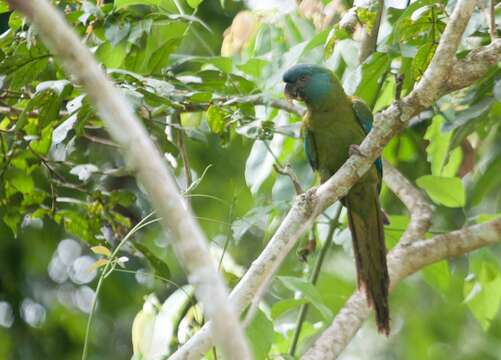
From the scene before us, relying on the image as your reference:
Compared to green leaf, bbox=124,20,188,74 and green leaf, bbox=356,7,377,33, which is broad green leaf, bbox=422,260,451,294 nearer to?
green leaf, bbox=356,7,377,33

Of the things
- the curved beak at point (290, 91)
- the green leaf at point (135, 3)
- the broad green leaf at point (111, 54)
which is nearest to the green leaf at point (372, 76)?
the curved beak at point (290, 91)

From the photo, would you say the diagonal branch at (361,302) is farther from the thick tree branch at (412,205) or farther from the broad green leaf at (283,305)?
the broad green leaf at (283,305)

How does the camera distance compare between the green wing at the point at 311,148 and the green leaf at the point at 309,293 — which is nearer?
the green leaf at the point at 309,293

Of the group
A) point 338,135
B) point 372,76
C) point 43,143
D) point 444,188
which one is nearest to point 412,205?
point 444,188

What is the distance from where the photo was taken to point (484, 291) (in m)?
3.33

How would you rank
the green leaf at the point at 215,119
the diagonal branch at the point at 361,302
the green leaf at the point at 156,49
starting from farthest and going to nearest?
the green leaf at the point at 156,49, the green leaf at the point at 215,119, the diagonal branch at the point at 361,302

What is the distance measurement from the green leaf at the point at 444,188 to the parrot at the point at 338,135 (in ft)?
0.94

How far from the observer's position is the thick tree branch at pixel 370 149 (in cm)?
228

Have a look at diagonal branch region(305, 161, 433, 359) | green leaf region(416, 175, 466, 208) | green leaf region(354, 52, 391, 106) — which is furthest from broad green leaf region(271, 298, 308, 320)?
green leaf region(354, 52, 391, 106)

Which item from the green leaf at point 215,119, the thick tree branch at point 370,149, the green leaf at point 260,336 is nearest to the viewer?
the thick tree branch at point 370,149

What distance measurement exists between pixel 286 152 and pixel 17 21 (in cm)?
147

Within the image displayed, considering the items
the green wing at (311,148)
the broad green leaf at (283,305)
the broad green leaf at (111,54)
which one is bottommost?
the broad green leaf at (283,305)

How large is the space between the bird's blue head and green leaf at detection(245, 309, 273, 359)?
1177mm

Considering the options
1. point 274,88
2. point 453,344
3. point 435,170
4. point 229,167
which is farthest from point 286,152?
point 453,344
